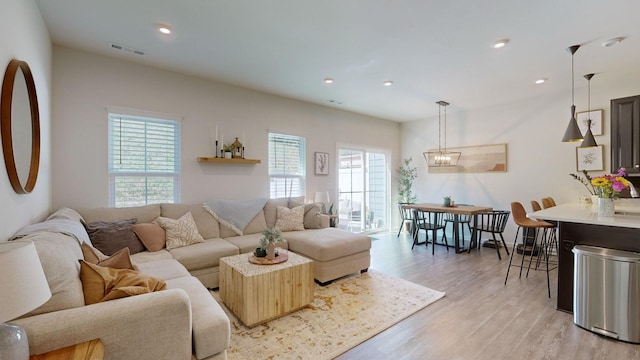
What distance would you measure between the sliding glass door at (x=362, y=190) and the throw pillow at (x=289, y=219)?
5.77 ft

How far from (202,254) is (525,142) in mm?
5796

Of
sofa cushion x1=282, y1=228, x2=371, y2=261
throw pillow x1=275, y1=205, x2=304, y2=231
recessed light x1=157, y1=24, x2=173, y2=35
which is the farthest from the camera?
throw pillow x1=275, y1=205, x2=304, y2=231

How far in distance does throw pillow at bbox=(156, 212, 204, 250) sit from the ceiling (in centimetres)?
201

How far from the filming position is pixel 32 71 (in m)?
2.26

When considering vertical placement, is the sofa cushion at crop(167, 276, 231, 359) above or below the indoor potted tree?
below

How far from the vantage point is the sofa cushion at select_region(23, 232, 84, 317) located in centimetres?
132

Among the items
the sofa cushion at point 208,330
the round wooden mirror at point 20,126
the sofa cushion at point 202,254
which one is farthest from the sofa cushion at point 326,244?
the round wooden mirror at point 20,126

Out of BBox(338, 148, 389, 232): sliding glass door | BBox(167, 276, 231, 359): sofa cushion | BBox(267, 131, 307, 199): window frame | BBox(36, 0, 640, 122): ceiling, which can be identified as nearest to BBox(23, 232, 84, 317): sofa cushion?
BBox(167, 276, 231, 359): sofa cushion

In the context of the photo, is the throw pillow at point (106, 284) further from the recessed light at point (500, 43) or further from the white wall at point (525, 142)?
the white wall at point (525, 142)

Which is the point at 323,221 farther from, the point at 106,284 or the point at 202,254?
the point at 106,284

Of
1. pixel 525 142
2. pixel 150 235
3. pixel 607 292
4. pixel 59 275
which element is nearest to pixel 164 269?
pixel 150 235

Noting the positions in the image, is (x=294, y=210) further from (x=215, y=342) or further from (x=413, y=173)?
(x=413, y=173)

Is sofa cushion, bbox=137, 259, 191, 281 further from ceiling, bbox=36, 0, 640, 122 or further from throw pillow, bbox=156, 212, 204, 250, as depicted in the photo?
ceiling, bbox=36, 0, 640, 122

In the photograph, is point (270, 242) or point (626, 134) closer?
point (270, 242)
